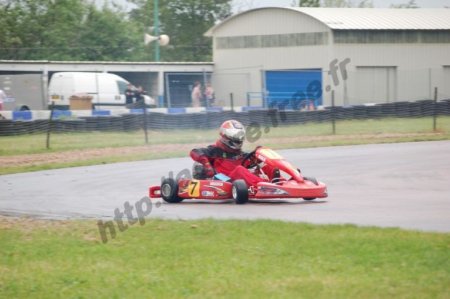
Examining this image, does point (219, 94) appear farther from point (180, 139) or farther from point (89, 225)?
point (89, 225)

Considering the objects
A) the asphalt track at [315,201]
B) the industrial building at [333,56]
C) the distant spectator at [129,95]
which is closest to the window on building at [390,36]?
the industrial building at [333,56]

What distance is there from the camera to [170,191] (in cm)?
1279

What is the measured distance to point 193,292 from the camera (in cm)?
686

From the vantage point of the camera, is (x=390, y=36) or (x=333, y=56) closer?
(x=333, y=56)

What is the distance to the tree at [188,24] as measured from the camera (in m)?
57.9

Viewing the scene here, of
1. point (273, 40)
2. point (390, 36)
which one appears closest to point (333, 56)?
point (390, 36)

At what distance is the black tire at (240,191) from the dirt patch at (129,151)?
802 centimetres

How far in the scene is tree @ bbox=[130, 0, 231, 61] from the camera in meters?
57.9

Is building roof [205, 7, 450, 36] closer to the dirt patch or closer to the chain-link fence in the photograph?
the chain-link fence

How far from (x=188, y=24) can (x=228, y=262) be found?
Result: 169ft

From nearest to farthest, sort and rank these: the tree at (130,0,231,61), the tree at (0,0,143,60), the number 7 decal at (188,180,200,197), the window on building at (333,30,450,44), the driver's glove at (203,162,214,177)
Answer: the number 7 decal at (188,180,200,197), the driver's glove at (203,162,214,177), the window on building at (333,30,450,44), the tree at (0,0,143,60), the tree at (130,0,231,61)

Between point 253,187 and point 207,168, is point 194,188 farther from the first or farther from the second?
point 253,187

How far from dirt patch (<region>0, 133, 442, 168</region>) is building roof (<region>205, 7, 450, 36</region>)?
14.3 m

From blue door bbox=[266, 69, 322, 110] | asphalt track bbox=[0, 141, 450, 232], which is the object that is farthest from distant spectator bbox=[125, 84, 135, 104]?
asphalt track bbox=[0, 141, 450, 232]
